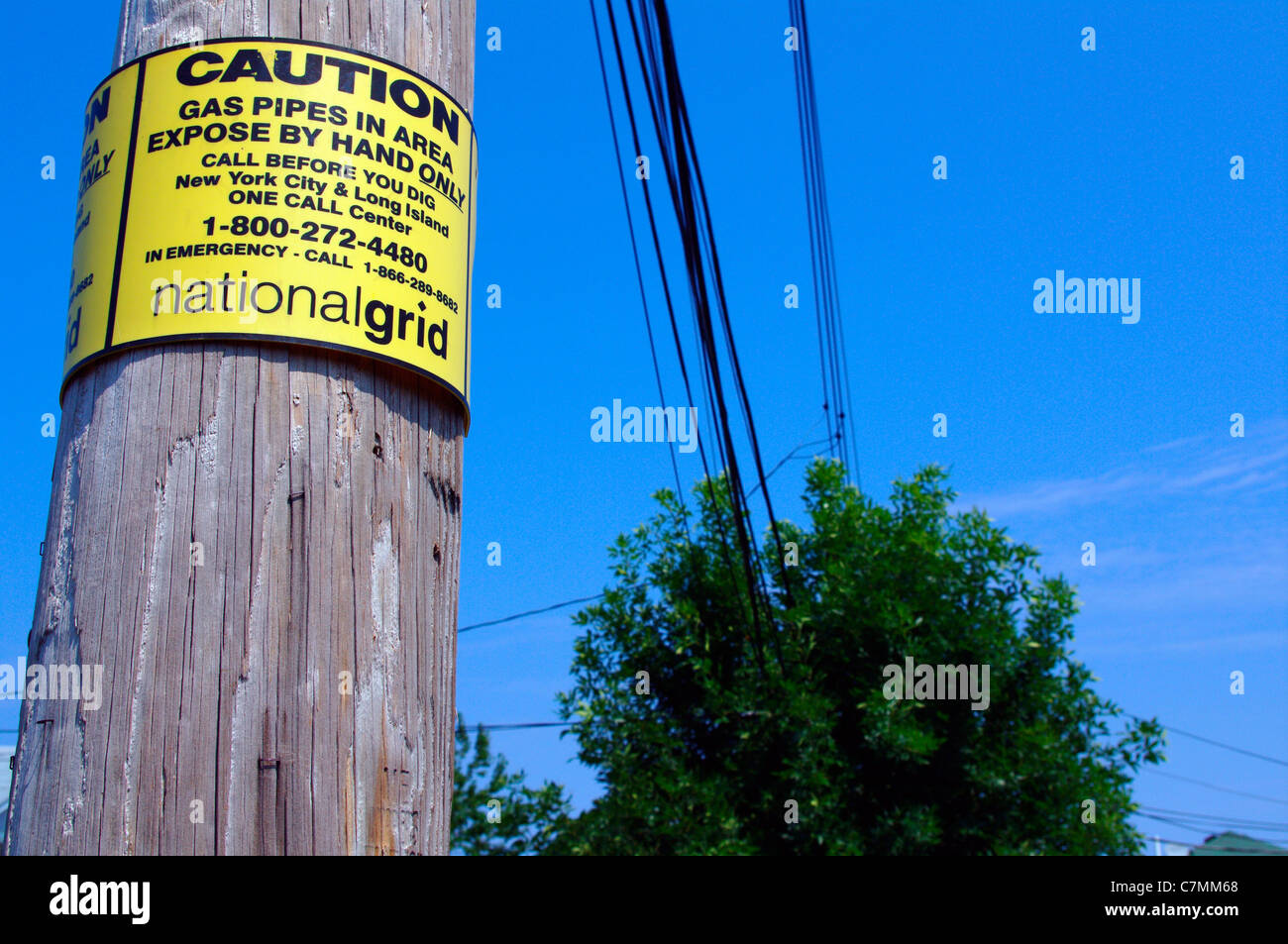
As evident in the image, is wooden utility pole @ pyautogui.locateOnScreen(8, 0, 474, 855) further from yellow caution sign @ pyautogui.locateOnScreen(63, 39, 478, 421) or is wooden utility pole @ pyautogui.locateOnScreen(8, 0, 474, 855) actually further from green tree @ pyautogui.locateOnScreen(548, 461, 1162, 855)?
green tree @ pyautogui.locateOnScreen(548, 461, 1162, 855)

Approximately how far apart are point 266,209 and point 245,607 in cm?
67

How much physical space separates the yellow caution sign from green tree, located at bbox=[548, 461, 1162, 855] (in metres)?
7.16

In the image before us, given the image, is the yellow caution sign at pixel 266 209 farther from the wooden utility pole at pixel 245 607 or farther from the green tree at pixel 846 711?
the green tree at pixel 846 711

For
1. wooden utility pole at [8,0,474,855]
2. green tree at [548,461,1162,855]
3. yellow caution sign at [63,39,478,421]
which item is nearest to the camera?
wooden utility pole at [8,0,474,855]

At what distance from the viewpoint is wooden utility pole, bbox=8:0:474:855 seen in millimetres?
1425

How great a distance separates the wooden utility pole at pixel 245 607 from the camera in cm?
142

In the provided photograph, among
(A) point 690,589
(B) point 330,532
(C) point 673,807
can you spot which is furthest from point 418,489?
(A) point 690,589

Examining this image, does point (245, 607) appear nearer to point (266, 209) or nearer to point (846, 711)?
point (266, 209)

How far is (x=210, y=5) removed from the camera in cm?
175

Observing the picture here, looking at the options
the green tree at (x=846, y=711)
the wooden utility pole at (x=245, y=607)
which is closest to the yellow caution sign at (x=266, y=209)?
the wooden utility pole at (x=245, y=607)

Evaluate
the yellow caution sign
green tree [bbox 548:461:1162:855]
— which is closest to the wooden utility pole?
the yellow caution sign

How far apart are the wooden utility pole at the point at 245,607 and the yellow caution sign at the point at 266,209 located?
0.15 ft

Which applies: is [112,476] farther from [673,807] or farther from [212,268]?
[673,807]

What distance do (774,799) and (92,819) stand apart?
8610 millimetres
